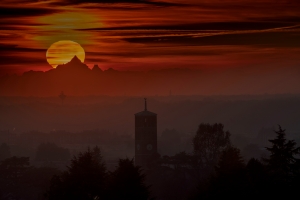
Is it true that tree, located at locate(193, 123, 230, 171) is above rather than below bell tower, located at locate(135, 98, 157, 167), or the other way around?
below

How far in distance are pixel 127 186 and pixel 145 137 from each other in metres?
55.5

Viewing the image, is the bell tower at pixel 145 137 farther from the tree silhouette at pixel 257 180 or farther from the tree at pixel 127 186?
the tree at pixel 127 186

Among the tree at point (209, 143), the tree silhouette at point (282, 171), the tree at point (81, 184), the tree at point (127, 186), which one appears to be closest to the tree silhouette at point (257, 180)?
the tree silhouette at point (282, 171)

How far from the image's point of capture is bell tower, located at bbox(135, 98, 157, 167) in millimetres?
118812

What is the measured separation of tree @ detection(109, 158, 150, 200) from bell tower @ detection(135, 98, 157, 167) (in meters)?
52.3

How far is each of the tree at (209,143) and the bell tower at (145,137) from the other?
8.42 meters

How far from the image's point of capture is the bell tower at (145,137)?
390ft

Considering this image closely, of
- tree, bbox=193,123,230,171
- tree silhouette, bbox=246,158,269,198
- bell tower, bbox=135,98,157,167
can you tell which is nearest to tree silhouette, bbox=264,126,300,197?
tree silhouette, bbox=246,158,269,198

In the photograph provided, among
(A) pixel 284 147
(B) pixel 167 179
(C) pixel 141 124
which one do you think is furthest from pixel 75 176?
(C) pixel 141 124

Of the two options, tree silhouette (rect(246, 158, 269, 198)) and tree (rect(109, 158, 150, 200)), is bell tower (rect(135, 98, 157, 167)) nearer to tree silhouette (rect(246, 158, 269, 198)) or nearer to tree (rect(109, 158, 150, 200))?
tree silhouette (rect(246, 158, 269, 198))

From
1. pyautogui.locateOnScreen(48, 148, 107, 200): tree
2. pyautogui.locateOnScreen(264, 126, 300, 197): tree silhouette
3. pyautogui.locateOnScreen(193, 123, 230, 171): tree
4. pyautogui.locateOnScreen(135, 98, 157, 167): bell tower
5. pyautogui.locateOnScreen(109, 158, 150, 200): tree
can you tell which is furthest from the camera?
pyautogui.locateOnScreen(135, 98, 157, 167): bell tower

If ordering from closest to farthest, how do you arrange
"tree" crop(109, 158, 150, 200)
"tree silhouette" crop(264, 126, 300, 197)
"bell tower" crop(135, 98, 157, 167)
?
"tree silhouette" crop(264, 126, 300, 197) → "tree" crop(109, 158, 150, 200) → "bell tower" crop(135, 98, 157, 167)

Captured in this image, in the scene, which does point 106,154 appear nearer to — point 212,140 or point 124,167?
point 212,140

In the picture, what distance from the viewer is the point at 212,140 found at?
111375mm
